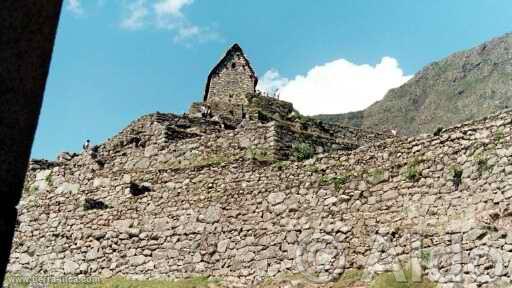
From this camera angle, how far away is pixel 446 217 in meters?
11.3

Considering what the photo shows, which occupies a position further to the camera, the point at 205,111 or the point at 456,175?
the point at 205,111

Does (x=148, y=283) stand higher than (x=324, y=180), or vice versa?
(x=324, y=180)

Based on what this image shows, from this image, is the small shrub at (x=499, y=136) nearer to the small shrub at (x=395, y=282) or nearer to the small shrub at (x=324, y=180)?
the small shrub at (x=395, y=282)

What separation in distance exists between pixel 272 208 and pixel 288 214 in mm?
440

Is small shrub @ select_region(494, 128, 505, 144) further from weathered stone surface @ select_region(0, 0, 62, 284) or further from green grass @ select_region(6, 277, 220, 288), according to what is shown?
weathered stone surface @ select_region(0, 0, 62, 284)

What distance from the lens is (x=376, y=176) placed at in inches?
499

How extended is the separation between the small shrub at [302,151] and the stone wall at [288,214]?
2.50 ft

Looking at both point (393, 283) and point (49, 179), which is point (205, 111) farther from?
point (393, 283)

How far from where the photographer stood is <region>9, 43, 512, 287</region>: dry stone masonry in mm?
10945

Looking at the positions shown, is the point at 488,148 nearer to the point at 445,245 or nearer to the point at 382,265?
the point at 445,245

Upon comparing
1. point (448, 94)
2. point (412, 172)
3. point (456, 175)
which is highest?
point (448, 94)

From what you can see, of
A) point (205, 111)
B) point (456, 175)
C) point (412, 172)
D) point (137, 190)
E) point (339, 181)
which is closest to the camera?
point (456, 175)

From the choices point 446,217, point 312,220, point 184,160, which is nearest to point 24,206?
point 184,160

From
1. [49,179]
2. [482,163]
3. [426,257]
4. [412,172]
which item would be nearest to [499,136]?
[482,163]
